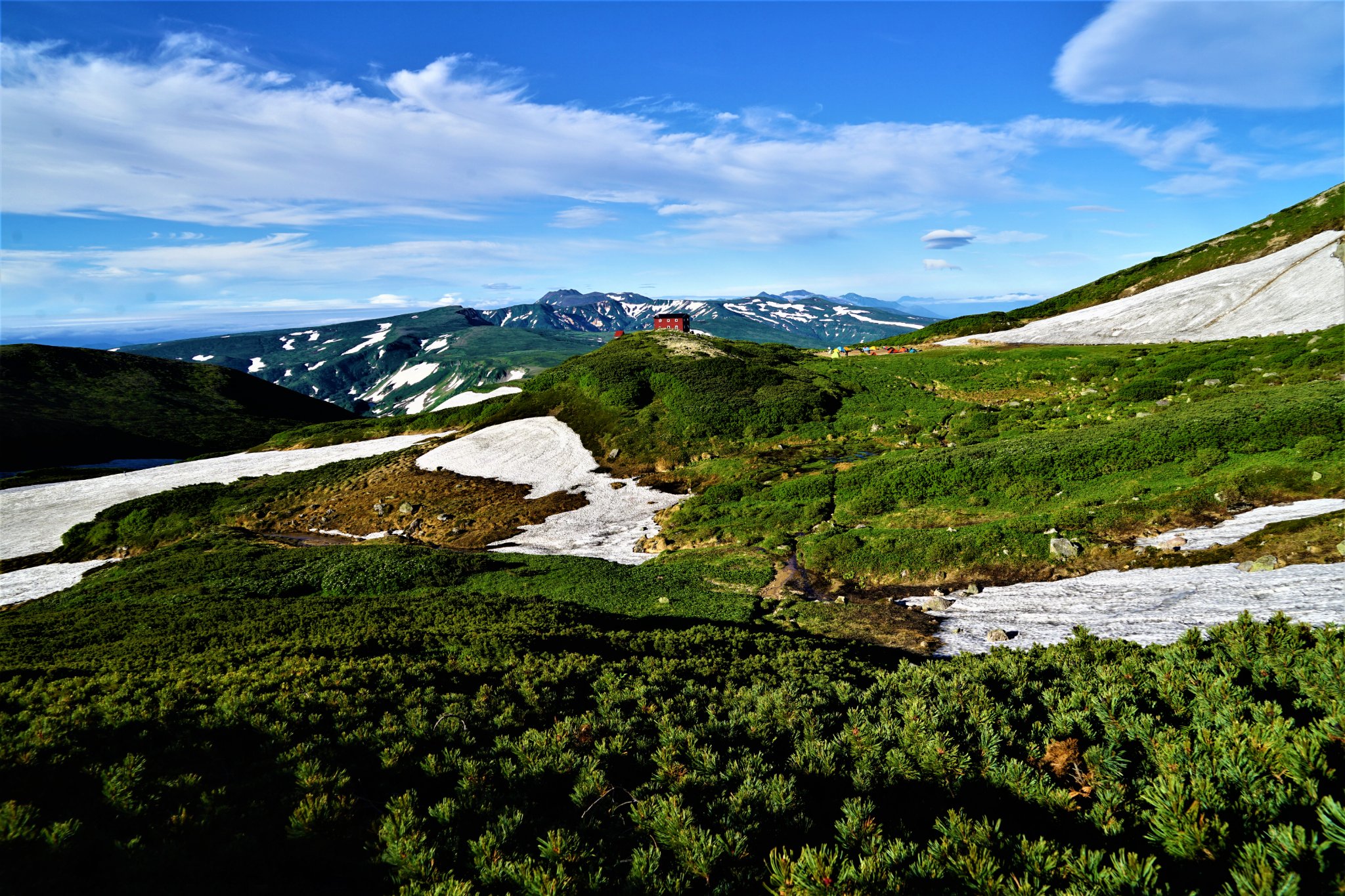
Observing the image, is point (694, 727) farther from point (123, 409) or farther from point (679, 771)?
point (123, 409)

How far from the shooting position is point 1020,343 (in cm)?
9419

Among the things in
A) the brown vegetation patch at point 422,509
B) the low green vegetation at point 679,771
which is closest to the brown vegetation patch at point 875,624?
the low green vegetation at point 679,771

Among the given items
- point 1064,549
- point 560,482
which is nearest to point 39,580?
point 560,482

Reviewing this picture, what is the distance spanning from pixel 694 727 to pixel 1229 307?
117 metres

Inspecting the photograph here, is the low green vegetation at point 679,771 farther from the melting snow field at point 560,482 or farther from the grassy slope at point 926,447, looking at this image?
the melting snow field at point 560,482

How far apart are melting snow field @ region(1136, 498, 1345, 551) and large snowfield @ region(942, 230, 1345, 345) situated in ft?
224

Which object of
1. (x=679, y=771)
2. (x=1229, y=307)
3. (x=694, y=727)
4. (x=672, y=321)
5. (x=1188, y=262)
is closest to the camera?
(x=679, y=771)

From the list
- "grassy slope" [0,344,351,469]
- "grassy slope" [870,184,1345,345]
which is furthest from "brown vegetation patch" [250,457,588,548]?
"grassy slope" [870,184,1345,345]

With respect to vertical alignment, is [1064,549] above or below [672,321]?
below

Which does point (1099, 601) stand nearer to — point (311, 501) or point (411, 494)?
point (411, 494)

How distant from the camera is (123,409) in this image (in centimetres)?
15225

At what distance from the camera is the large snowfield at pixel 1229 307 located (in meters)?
77.0

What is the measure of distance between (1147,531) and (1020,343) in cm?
7707

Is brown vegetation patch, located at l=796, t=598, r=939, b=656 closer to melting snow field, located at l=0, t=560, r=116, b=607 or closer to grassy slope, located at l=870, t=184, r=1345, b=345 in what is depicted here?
melting snow field, located at l=0, t=560, r=116, b=607
